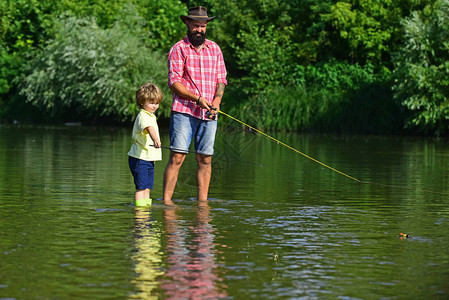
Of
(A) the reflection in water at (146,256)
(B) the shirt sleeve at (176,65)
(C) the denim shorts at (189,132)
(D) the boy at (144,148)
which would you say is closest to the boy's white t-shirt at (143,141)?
(D) the boy at (144,148)

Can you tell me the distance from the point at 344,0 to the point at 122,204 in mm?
32747

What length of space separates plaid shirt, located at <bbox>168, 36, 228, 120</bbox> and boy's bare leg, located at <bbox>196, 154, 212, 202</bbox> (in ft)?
1.67

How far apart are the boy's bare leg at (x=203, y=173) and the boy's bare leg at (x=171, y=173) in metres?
0.22

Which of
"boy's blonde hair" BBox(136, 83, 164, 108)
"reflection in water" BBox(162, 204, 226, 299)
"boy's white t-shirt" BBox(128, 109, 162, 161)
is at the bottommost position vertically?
"reflection in water" BBox(162, 204, 226, 299)

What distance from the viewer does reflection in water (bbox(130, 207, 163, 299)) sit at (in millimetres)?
5516

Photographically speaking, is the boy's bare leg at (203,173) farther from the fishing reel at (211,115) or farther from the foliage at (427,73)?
the foliage at (427,73)

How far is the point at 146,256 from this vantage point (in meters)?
6.55

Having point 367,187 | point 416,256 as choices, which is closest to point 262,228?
point 416,256

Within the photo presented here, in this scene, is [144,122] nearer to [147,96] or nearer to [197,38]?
[147,96]

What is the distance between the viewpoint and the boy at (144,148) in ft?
30.7

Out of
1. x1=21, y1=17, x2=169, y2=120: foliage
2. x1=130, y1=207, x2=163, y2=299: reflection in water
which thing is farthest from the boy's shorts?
x1=21, y1=17, x2=169, y2=120: foliage

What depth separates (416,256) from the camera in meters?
6.73

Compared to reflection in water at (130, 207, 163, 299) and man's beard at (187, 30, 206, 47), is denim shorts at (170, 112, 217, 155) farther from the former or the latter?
reflection in water at (130, 207, 163, 299)

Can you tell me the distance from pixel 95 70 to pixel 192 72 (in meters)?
28.0
